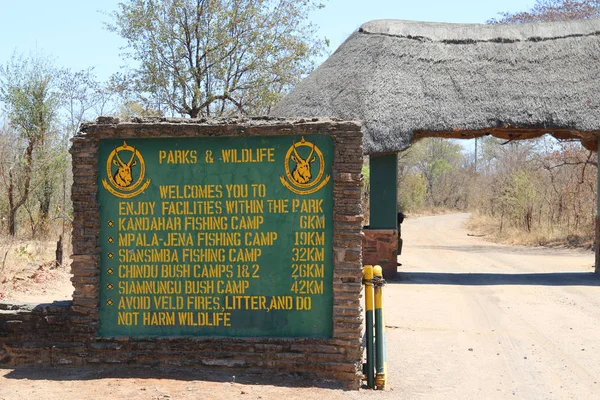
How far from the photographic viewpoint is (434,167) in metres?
61.2

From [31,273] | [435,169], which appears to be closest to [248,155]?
[31,273]

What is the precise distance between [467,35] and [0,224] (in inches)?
438

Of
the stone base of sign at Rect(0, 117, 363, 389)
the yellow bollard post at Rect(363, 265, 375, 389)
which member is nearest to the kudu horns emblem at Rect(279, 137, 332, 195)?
the stone base of sign at Rect(0, 117, 363, 389)

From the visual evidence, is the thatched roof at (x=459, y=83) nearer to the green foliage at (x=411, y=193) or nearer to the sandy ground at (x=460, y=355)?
the sandy ground at (x=460, y=355)

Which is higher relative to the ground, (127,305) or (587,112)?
(587,112)

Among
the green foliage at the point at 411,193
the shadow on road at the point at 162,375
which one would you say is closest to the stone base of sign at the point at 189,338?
the shadow on road at the point at 162,375

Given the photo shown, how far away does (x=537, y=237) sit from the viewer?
24375 millimetres

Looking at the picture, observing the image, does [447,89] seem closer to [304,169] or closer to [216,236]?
[304,169]

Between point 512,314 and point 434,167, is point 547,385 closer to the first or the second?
point 512,314

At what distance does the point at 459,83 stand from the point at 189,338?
9.17m

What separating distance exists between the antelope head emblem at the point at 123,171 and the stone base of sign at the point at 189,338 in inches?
6.6

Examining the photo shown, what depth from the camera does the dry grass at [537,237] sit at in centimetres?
2236

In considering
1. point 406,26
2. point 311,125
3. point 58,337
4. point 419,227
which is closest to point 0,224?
point 406,26

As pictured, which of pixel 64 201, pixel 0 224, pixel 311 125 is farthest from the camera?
pixel 64 201
